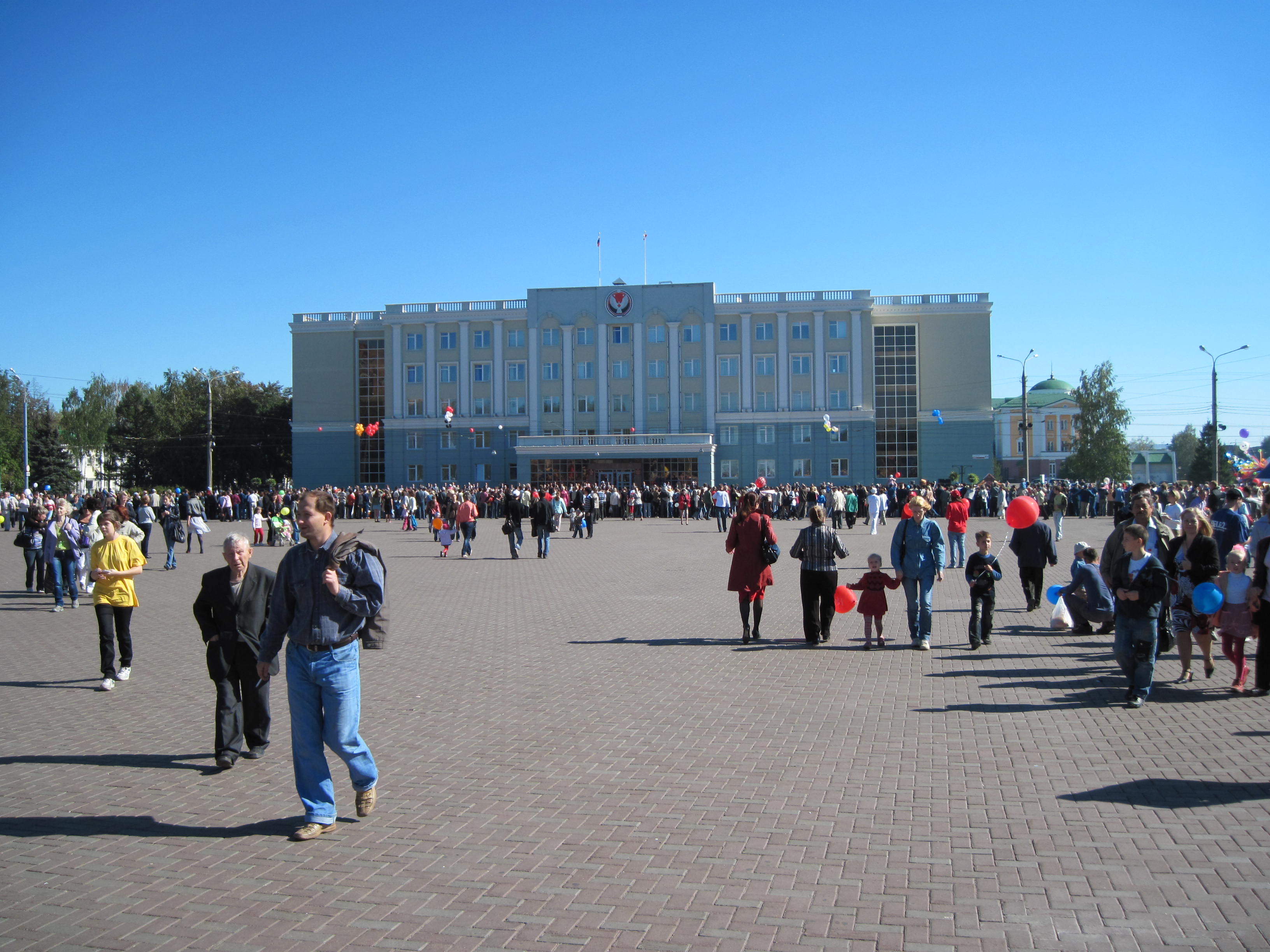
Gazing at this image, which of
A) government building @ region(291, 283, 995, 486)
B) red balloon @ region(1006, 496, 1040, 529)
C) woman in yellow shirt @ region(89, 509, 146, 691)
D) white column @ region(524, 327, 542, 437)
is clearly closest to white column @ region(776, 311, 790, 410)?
government building @ region(291, 283, 995, 486)

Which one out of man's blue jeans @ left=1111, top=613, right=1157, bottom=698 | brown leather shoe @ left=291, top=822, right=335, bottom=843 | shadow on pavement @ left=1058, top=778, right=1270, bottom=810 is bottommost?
shadow on pavement @ left=1058, top=778, right=1270, bottom=810

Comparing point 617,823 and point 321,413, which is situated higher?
point 321,413

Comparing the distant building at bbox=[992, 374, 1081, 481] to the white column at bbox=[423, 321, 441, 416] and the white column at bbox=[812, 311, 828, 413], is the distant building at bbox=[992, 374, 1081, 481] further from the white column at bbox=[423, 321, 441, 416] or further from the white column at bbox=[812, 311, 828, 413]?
the white column at bbox=[423, 321, 441, 416]

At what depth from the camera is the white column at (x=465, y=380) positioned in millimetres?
72312

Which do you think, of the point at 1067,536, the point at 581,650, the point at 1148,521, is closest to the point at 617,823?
the point at 581,650

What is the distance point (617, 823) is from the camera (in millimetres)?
5398

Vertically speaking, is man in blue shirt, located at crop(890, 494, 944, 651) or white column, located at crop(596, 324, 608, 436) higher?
white column, located at crop(596, 324, 608, 436)

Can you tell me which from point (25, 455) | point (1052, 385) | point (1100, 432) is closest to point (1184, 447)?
point (1052, 385)

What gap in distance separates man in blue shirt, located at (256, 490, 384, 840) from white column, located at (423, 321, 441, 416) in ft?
226

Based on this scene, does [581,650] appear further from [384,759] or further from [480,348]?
[480,348]

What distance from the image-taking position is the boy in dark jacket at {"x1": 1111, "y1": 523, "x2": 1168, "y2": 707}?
8125mm

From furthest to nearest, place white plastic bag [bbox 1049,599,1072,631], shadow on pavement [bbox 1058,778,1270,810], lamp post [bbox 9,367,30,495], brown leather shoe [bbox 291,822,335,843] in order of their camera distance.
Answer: lamp post [bbox 9,367,30,495] < white plastic bag [bbox 1049,599,1072,631] < shadow on pavement [bbox 1058,778,1270,810] < brown leather shoe [bbox 291,822,335,843]

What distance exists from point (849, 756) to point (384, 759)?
10.8 feet

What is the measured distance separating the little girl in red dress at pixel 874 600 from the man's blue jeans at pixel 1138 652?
3.00m
